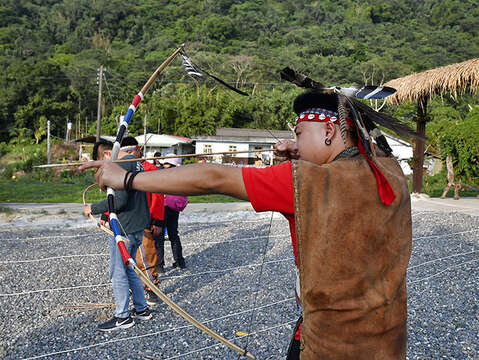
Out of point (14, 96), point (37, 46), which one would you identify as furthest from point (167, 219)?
point (37, 46)

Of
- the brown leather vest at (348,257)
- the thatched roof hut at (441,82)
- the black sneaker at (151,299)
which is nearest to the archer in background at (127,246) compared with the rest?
the black sneaker at (151,299)

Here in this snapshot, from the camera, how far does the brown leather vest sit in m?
1.45

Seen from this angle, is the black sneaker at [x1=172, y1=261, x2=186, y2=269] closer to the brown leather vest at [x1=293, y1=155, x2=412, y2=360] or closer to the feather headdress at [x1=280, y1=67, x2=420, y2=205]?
the feather headdress at [x1=280, y1=67, x2=420, y2=205]

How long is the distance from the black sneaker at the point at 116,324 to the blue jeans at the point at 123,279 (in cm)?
4

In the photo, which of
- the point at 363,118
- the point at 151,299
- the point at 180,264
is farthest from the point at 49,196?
the point at 363,118

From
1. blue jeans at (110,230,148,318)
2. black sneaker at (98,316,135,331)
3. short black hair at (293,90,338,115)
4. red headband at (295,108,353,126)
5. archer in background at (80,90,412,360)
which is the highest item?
short black hair at (293,90,338,115)

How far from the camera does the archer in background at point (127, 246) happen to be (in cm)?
406

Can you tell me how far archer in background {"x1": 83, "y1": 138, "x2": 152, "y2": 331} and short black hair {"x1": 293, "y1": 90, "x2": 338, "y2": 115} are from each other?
8.23 ft

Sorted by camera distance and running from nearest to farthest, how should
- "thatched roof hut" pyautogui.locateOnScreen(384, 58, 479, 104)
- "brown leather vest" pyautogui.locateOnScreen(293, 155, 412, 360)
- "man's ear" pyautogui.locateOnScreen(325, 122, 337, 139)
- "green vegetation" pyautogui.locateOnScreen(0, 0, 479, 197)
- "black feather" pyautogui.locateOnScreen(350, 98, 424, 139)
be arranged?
"brown leather vest" pyautogui.locateOnScreen(293, 155, 412, 360)
"man's ear" pyautogui.locateOnScreen(325, 122, 337, 139)
"black feather" pyautogui.locateOnScreen(350, 98, 424, 139)
"thatched roof hut" pyautogui.locateOnScreen(384, 58, 479, 104)
"green vegetation" pyautogui.locateOnScreen(0, 0, 479, 197)

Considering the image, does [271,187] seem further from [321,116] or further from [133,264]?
[133,264]

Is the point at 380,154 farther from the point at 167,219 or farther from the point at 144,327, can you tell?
the point at 167,219

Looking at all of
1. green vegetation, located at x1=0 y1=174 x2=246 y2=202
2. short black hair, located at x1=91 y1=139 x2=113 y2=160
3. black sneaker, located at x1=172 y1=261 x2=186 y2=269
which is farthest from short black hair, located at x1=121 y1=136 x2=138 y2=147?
green vegetation, located at x1=0 y1=174 x2=246 y2=202

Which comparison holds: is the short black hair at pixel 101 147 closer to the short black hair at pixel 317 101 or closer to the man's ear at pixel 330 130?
the short black hair at pixel 317 101

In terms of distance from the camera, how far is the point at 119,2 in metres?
122
